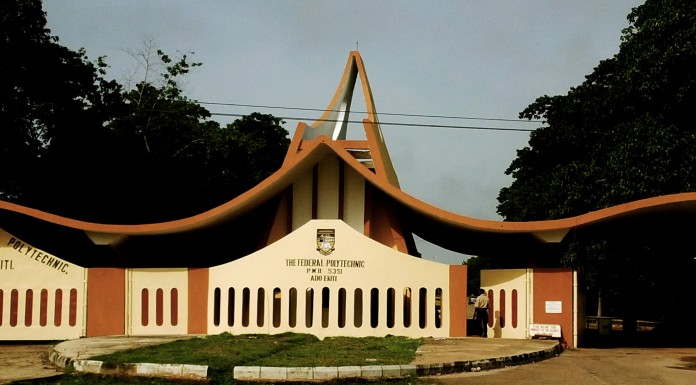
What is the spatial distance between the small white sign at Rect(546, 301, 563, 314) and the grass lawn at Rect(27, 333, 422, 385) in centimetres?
353

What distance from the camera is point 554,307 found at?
18641 mm

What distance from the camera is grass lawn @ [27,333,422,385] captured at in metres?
11.8

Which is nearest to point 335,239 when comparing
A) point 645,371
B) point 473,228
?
point 473,228

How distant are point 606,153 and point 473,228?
26.8 ft

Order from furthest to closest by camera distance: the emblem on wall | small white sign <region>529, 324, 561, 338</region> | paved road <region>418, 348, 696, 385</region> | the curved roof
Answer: the emblem on wall, the curved roof, small white sign <region>529, 324, 561, 338</region>, paved road <region>418, 348, 696, 385</region>

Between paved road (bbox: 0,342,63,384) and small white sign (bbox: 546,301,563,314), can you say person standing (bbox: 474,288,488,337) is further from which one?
paved road (bbox: 0,342,63,384)

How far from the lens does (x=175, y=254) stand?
95.7 feet

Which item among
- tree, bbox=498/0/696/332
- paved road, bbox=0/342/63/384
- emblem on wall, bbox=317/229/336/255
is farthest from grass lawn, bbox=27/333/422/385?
tree, bbox=498/0/696/332

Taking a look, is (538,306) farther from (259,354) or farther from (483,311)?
(259,354)

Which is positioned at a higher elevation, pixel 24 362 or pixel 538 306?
pixel 538 306

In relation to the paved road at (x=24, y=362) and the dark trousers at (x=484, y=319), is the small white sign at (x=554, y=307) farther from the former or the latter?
the paved road at (x=24, y=362)

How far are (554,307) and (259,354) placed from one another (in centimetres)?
808

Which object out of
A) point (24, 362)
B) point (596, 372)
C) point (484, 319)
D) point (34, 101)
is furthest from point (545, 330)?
point (34, 101)

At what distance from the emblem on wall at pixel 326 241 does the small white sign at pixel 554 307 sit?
5.22 meters
